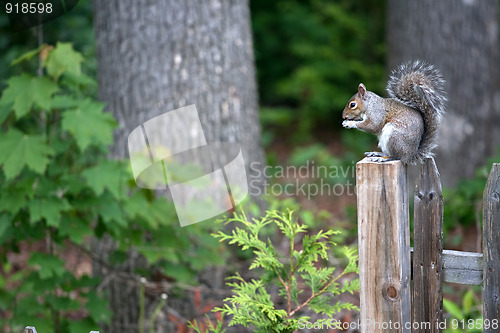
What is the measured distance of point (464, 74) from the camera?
562cm

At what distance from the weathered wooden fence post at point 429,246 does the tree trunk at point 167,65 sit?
1942 mm

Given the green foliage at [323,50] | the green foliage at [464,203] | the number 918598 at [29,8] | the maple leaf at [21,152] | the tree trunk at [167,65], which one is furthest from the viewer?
the green foliage at [323,50]

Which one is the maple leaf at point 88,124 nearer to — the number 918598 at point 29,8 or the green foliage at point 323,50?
the number 918598 at point 29,8

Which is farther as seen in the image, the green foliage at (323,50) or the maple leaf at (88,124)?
the green foliage at (323,50)

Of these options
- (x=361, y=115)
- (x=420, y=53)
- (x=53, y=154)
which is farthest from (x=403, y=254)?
(x=420, y=53)

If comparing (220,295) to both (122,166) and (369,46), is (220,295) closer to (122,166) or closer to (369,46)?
(122,166)

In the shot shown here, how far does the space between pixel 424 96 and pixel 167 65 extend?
6.76 ft

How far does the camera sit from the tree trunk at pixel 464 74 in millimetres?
5586

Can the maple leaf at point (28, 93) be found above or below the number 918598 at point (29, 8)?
below

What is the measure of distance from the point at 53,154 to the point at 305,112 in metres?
6.14

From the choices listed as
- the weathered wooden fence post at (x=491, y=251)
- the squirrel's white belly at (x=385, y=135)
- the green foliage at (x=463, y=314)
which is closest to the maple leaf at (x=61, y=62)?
the squirrel's white belly at (x=385, y=135)

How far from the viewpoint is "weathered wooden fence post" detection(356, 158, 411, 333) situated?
1.99 m

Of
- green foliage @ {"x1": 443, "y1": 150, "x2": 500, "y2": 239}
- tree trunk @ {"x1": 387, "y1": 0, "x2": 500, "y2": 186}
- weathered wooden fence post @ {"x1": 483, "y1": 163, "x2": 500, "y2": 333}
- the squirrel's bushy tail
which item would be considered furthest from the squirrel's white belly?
tree trunk @ {"x1": 387, "y1": 0, "x2": 500, "y2": 186}

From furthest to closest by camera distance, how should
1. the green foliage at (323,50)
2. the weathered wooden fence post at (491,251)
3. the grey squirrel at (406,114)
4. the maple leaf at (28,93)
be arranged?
the green foliage at (323,50) → the maple leaf at (28,93) → the grey squirrel at (406,114) → the weathered wooden fence post at (491,251)
